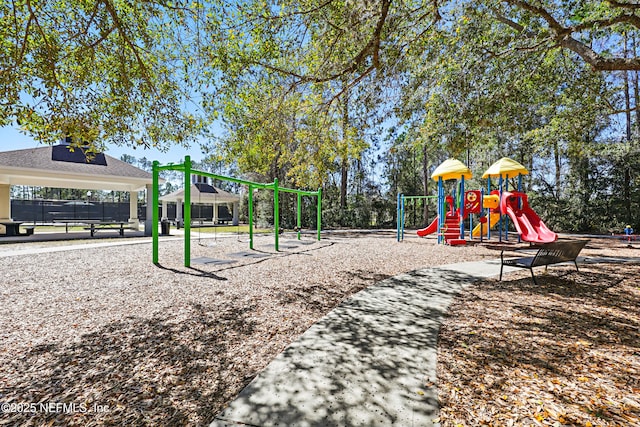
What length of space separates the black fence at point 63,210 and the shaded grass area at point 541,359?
1081 inches

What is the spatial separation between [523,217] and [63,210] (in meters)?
32.4

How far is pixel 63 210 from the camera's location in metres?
25.0

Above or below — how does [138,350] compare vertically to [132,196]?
below

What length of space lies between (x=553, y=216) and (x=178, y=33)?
74.0 ft

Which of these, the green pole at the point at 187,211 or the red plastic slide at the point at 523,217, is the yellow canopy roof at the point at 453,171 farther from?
the green pole at the point at 187,211

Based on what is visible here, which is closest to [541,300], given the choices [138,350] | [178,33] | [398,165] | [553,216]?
[138,350]

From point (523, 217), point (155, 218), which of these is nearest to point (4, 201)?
point (155, 218)

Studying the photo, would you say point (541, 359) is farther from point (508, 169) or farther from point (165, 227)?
point (165, 227)

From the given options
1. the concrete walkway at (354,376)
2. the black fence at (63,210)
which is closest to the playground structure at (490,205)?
the concrete walkway at (354,376)

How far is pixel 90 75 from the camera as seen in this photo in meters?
5.49

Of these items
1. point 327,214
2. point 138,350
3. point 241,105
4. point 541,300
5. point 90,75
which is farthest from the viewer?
point 327,214

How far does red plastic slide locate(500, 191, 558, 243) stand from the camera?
34.8ft

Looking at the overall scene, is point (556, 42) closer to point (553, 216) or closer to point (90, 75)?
point (90, 75)

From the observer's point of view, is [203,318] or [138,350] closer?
[138,350]
